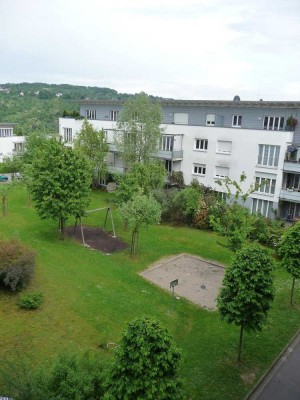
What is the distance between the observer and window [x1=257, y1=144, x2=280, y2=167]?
1352 inches

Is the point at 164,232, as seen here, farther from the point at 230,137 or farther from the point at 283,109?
the point at 283,109

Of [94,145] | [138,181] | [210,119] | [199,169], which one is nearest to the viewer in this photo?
[138,181]

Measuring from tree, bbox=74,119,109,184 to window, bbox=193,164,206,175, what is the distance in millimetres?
10444

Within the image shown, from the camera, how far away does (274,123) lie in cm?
3531

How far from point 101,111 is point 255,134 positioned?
22.7m

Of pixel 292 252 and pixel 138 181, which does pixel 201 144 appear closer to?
pixel 138 181

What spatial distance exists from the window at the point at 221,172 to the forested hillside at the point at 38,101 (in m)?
43.1

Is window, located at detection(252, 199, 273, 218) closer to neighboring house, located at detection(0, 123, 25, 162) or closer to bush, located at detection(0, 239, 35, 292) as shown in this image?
bush, located at detection(0, 239, 35, 292)

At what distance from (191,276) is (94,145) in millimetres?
24433

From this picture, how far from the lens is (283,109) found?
34281 mm

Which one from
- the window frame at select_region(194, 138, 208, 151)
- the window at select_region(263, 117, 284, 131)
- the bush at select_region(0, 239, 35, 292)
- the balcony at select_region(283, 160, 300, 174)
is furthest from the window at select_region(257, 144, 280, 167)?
→ the bush at select_region(0, 239, 35, 292)

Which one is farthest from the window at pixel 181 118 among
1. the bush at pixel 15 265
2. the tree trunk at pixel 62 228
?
the bush at pixel 15 265

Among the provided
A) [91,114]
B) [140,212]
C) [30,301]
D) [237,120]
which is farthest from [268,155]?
[91,114]

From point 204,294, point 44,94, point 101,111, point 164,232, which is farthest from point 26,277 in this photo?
point 44,94
